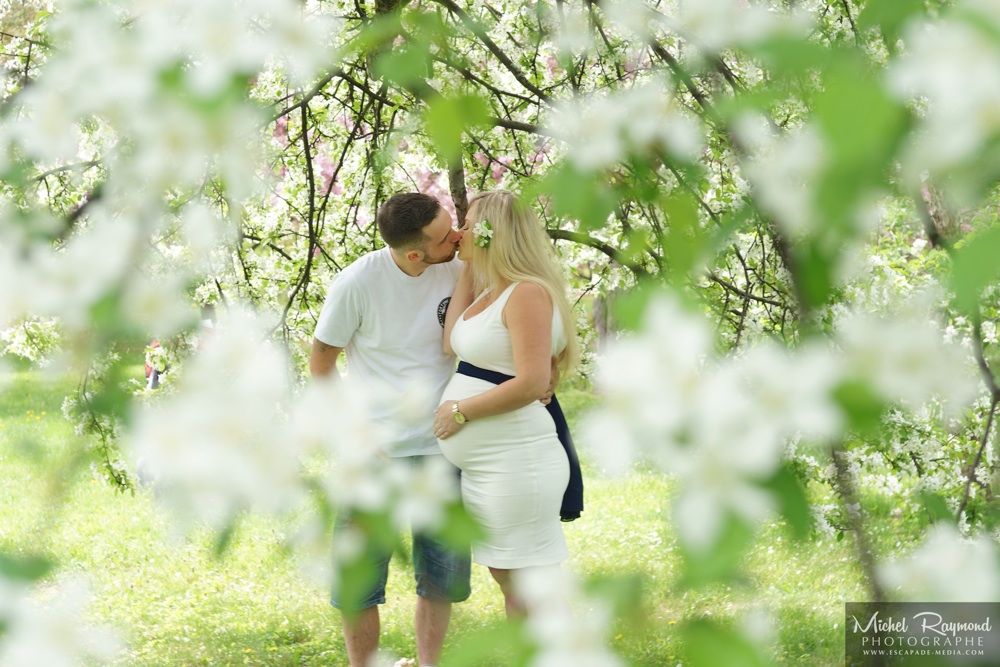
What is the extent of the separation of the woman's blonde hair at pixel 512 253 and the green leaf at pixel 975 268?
201 centimetres

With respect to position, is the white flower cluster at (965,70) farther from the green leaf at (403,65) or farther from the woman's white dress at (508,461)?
the woman's white dress at (508,461)

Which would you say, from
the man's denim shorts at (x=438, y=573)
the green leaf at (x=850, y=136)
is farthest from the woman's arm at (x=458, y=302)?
the green leaf at (x=850, y=136)

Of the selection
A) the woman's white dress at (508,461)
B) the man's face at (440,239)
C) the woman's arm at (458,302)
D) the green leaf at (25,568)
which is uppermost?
the man's face at (440,239)

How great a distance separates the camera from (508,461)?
8.64 ft

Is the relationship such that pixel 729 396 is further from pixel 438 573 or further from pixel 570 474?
pixel 438 573

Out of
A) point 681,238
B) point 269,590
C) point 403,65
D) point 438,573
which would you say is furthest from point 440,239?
point 269,590

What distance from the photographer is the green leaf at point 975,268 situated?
1.72 ft

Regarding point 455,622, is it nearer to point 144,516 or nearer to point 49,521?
point 144,516

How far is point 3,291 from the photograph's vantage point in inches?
28.8

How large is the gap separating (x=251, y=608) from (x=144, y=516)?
1508mm

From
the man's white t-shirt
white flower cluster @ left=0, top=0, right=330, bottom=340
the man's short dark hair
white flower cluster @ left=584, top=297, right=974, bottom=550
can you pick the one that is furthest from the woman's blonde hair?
white flower cluster @ left=584, top=297, right=974, bottom=550

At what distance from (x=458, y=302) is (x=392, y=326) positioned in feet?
0.68

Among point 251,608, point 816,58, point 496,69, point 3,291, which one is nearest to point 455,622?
point 251,608

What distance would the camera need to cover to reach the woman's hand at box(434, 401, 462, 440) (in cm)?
262
